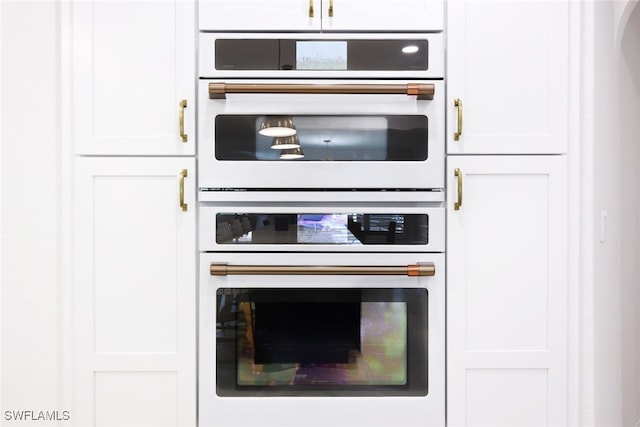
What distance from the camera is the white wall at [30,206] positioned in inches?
53.9

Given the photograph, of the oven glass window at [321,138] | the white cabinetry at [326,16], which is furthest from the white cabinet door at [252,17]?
the oven glass window at [321,138]

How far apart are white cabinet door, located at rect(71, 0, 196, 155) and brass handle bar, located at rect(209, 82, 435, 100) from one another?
0.37 ft

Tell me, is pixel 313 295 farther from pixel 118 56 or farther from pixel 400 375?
pixel 118 56

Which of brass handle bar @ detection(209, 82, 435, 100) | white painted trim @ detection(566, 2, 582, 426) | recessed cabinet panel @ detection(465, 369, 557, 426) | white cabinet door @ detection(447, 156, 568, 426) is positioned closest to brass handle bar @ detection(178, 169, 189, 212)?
brass handle bar @ detection(209, 82, 435, 100)

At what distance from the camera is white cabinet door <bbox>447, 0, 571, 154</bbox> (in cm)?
137

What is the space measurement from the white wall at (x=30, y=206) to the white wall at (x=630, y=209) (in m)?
1.81

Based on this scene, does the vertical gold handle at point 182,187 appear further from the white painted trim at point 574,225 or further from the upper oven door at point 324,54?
the white painted trim at point 574,225

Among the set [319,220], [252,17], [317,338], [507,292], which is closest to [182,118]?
[252,17]

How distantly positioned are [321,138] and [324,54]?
0.26 m

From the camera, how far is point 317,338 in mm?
1396

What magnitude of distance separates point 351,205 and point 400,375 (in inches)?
22.2

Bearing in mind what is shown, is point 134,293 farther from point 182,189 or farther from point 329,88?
point 329,88

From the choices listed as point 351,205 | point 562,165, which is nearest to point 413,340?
point 351,205

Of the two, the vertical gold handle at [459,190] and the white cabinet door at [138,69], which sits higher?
the white cabinet door at [138,69]
